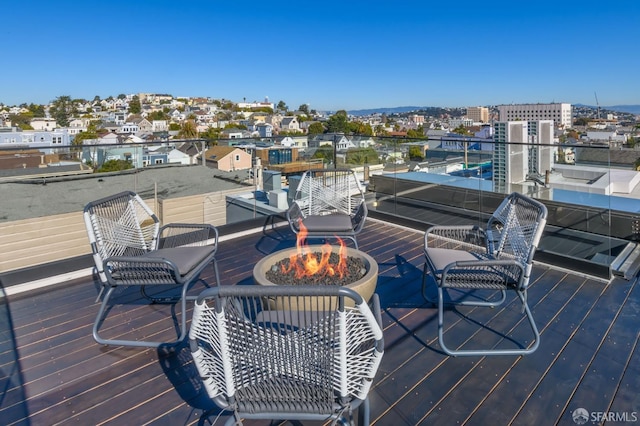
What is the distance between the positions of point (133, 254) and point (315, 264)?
1250mm

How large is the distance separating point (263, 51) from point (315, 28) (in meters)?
11.6

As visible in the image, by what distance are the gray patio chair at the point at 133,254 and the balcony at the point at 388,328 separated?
0.24 m

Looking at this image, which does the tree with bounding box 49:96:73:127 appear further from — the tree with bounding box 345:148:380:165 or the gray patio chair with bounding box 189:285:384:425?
the gray patio chair with bounding box 189:285:384:425

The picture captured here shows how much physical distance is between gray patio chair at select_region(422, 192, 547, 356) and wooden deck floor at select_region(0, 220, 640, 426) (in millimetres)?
116

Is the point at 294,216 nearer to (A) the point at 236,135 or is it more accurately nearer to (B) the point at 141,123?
(A) the point at 236,135

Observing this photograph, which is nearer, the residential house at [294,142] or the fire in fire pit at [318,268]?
the fire in fire pit at [318,268]

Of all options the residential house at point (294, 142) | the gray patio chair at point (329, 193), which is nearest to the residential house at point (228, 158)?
the residential house at point (294, 142)

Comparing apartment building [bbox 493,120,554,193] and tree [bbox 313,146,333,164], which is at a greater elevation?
tree [bbox 313,146,333,164]

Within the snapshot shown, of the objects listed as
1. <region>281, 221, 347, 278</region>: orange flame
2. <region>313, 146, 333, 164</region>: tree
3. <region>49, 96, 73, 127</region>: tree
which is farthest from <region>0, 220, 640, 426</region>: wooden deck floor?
<region>49, 96, 73, 127</region>: tree

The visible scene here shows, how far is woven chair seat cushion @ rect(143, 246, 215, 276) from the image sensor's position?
2.37 m

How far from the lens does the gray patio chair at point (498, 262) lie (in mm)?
2158

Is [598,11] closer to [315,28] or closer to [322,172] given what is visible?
[315,28]

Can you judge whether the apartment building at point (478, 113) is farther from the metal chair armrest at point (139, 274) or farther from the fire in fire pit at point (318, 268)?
the metal chair armrest at point (139, 274)

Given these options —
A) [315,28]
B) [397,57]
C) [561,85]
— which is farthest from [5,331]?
[561,85]
